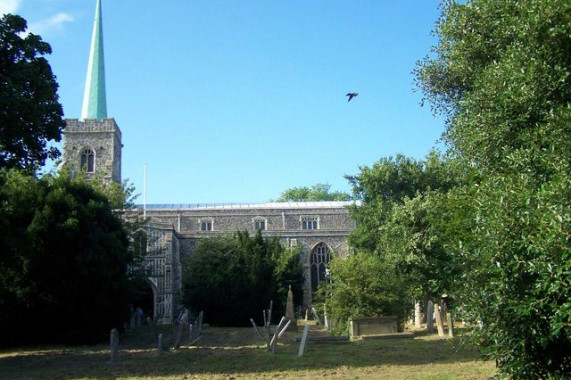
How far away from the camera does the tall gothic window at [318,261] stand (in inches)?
1954

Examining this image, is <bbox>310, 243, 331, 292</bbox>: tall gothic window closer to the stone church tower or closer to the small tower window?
the small tower window

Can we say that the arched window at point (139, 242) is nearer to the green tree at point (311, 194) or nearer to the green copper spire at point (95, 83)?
the green copper spire at point (95, 83)

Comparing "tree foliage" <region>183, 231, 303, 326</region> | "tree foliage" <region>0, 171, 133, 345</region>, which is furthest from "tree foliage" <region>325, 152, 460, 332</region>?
"tree foliage" <region>183, 231, 303, 326</region>

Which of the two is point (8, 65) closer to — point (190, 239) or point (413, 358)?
point (413, 358)

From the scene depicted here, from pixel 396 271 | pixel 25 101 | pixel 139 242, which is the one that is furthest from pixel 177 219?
pixel 25 101

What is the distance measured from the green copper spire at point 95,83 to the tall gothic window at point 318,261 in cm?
2306

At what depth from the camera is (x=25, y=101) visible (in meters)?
14.1

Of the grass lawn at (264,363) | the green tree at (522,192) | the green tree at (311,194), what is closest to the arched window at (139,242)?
the grass lawn at (264,363)

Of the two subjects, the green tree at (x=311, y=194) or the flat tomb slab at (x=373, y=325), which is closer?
the flat tomb slab at (x=373, y=325)

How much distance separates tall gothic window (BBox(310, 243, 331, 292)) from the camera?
49.6 m

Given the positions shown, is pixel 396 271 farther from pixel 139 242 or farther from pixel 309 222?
pixel 309 222

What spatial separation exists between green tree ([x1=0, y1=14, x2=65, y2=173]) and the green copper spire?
39781mm

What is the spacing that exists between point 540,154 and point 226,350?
13.4 m

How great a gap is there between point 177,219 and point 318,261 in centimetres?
1479
